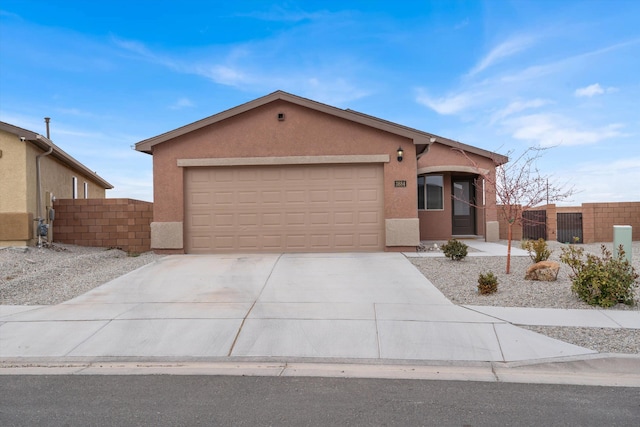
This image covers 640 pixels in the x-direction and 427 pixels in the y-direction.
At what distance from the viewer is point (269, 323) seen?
7215 mm

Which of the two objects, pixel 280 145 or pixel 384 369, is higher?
pixel 280 145

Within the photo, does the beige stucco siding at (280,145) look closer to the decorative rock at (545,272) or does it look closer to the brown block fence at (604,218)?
the decorative rock at (545,272)

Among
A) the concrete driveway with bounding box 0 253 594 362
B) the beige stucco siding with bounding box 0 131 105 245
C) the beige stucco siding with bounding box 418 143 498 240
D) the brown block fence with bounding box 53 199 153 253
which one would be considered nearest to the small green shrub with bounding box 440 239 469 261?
the concrete driveway with bounding box 0 253 594 362

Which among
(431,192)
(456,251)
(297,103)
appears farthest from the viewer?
(431,192)

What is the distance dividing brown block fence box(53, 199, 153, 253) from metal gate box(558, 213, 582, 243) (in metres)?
16.2

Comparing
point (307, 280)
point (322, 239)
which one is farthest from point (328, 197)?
point (307, 280)

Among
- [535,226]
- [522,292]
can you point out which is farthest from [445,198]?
[522,292]

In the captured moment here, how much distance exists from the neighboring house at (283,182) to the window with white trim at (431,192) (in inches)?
187

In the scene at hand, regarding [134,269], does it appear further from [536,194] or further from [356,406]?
[536,194]

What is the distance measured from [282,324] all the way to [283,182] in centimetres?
742

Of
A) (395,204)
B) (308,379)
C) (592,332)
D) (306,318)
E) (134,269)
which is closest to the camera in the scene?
(308,379)

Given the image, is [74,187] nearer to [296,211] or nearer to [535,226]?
[296,211]

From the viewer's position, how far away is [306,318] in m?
7.42

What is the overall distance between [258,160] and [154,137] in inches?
121
